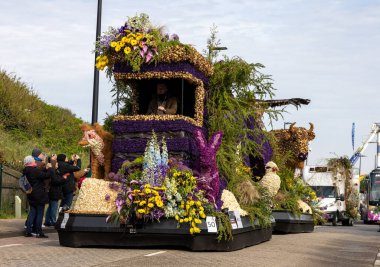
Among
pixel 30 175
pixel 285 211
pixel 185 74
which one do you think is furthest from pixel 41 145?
pixel 185 74

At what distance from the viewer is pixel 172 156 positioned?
15.2 m

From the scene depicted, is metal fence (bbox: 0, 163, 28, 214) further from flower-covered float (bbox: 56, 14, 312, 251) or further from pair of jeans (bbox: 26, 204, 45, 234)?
flower-covered float (bbox: 56, 14, 312, 251)

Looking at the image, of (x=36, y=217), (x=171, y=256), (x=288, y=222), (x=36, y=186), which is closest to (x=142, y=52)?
(x=36, y=186)

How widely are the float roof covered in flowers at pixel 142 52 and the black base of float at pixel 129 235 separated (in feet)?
10.4

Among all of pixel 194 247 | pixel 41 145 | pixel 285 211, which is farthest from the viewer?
pixel 41 145

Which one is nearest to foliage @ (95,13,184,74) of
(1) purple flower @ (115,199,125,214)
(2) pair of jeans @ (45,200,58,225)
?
(1) purple flower @ (115,199,125,214)

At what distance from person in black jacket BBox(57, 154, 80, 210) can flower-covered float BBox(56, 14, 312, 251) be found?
2.30m

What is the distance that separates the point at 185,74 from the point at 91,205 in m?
3.19

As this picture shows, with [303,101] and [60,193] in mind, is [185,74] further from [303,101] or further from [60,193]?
[303,101]

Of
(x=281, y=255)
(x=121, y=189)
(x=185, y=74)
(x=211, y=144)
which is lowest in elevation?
(x=281, y=255)

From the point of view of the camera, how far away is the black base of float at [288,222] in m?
23.1

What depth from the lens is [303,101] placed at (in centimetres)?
2373

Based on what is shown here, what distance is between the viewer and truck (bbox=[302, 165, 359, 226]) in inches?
1548

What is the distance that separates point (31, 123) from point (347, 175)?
17094 millimetres
